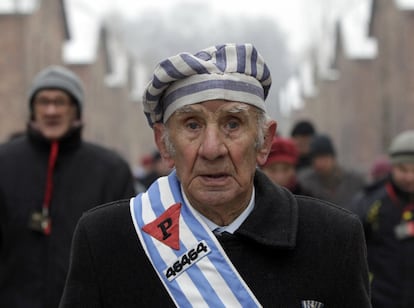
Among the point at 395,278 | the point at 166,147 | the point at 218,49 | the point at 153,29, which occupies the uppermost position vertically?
the point at 218,49

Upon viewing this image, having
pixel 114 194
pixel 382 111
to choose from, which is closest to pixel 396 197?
pixel 114 194

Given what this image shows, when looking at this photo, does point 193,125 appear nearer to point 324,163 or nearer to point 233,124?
point 233,124

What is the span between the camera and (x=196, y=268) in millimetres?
2783

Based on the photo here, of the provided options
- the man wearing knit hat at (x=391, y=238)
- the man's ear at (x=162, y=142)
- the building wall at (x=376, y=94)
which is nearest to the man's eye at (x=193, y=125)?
the man's ear at (x=162, y=142)

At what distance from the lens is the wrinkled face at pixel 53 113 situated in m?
5.71

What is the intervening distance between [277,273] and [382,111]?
29.4m

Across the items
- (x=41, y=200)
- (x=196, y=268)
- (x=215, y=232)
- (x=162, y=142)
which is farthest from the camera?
(x=41, y=200)

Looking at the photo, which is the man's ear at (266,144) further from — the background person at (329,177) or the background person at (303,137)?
the background person at (303,137)

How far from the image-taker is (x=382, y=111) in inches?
1242

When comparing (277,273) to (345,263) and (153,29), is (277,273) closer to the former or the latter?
(345,263)

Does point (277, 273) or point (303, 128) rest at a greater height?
point (277, 273)

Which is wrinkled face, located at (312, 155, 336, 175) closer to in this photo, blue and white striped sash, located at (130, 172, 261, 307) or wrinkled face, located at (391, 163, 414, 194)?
wrinkled face, located at (391, 163, 414, 194)

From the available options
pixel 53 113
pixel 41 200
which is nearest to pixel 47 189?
pixel 41 200

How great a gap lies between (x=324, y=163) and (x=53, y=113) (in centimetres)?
439
